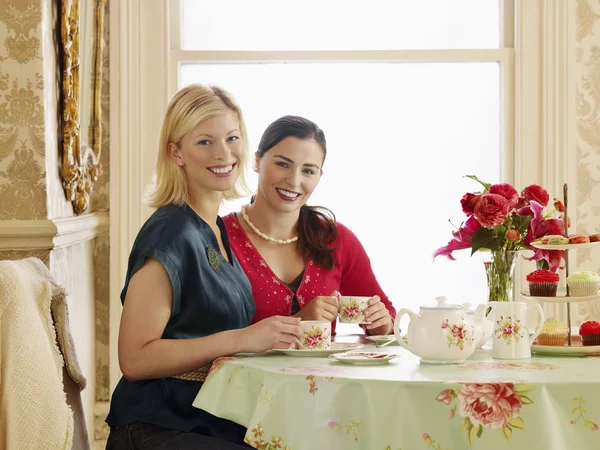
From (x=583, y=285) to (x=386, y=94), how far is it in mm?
1935

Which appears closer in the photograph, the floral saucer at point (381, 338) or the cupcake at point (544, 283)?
the cupcake at point (544, 283)

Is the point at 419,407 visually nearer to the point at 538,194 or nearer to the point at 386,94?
the point at 538,194

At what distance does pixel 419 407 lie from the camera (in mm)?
1484

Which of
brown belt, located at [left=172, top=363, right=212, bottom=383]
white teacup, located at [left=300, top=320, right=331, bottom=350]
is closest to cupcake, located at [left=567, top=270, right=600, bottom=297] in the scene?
white teacup, located at [left=300, top=320, right=331, bottom=350]

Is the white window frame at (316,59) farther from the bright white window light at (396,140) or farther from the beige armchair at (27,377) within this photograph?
the beige armchair at (27,377)

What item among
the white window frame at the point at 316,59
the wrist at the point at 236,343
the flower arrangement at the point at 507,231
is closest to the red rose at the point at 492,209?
the flower arrangement at the point at 507,231

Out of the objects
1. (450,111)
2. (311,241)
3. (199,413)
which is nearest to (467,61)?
(450,111)

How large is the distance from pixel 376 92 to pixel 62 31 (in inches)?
60.4

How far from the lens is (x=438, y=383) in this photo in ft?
4.88

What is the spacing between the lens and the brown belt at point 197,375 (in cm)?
191

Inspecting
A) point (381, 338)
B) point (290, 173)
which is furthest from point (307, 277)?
point (381, 338)

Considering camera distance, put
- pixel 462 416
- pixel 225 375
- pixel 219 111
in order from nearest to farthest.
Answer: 1. pixel 462 416
2. pixel 225 375
3. pixel 219 111

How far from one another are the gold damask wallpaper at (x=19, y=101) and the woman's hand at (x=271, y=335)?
0.91 metres

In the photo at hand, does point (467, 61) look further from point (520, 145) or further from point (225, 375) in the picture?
point (225, 375)
